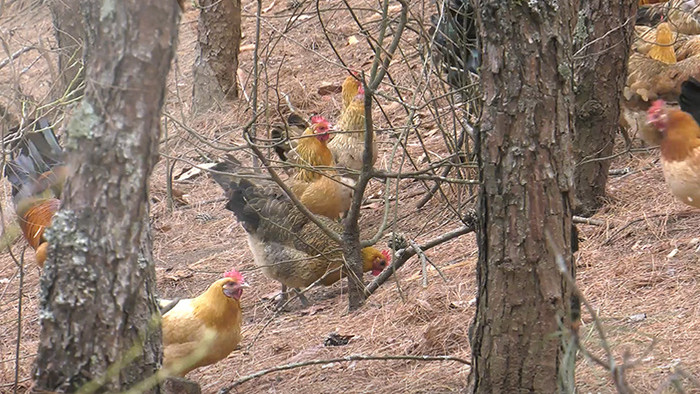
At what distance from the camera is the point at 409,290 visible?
6.20 m

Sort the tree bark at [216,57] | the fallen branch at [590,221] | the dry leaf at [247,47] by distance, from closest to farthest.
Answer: the fallen branch at [590,221] < the tree bark at [216,57] < the dry leaf at [247,47]

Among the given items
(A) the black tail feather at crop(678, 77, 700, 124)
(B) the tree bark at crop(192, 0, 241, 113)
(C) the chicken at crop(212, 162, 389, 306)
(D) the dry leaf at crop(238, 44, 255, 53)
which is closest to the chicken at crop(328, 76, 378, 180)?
(C) the chicken at crop(212, 162, 389, 306)

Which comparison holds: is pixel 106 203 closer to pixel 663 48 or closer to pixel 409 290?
pixel 409 290

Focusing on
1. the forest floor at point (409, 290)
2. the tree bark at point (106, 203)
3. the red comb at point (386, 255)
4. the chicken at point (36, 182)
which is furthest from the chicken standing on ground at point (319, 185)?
the tree bark at point (106, 203)

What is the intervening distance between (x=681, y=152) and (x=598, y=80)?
96cm

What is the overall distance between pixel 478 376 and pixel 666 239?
284 centimetres

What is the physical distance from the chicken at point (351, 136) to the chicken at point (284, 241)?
1.02 meters

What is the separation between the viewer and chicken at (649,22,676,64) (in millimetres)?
7895

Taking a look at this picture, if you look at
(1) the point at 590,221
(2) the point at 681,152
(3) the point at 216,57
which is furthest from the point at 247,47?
(2) the point at 681,152

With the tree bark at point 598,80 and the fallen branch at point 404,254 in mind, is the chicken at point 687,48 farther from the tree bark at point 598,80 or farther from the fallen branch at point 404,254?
the fallen branch at point 404,254

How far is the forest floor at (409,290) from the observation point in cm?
458

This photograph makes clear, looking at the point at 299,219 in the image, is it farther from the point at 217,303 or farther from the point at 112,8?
the point at 112,8

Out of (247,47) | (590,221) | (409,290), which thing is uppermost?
(247,47)

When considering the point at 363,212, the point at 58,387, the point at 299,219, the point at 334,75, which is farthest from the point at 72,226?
the point at 334,75
